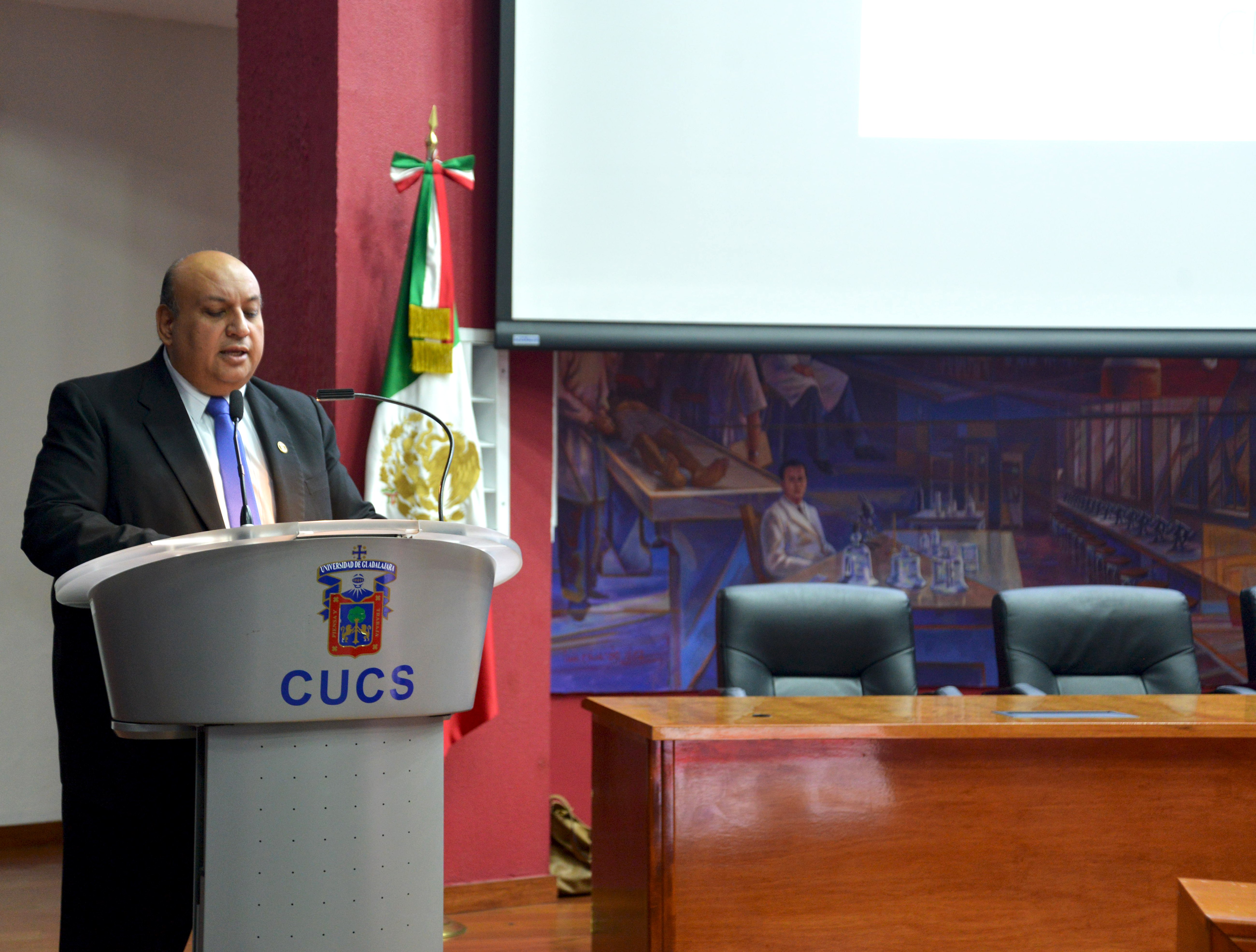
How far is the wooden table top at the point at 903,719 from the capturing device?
207 centimetres

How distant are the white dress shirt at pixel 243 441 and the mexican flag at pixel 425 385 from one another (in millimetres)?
1325

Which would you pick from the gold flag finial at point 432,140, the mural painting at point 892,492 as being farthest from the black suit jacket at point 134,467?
the mural painting at point 892,492

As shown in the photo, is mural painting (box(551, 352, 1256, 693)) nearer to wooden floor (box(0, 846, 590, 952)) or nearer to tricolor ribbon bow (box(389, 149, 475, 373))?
wooden floor (box(0, 846, 590, 952))

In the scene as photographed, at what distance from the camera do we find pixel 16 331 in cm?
426

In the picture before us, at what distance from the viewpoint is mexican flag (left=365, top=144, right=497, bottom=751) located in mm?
3205

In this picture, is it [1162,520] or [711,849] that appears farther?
[1162,520]

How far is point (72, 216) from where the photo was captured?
438cm

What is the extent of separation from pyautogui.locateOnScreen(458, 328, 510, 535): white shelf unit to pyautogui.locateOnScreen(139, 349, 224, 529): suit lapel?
169cm

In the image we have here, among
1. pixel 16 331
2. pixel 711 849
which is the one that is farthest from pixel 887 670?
pixel 16 331

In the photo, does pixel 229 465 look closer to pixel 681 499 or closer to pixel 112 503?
pixel 112 503

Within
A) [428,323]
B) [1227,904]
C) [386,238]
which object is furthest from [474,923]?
[1227,904]

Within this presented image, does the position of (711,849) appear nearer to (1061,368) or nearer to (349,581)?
(349,581)

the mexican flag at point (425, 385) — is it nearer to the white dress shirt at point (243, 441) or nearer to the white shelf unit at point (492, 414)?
the white shelf unit at point (492, 414)

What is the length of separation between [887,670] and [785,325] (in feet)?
3.75
